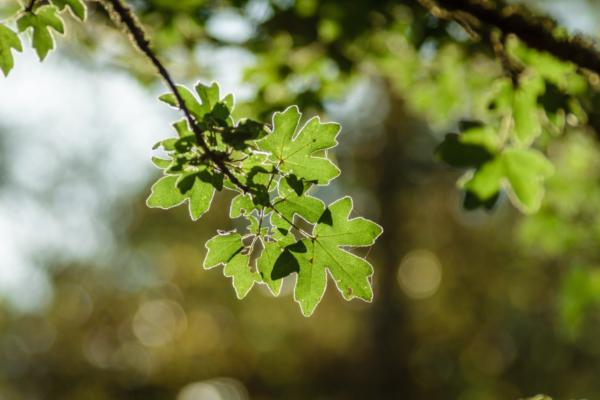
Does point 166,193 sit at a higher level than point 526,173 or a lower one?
lower

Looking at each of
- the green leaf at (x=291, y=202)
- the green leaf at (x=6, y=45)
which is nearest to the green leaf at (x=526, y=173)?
the green leaf at (x=291, y=202)

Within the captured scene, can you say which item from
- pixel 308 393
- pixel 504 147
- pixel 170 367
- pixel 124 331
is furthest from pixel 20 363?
pixel 504 147

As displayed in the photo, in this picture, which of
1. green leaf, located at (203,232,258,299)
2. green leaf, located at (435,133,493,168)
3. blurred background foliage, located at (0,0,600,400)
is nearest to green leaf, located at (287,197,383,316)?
green leaf, located at (203,232,258,299)

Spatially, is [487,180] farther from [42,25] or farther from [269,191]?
[42,25]

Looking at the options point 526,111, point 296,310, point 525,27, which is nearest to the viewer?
point 525,27

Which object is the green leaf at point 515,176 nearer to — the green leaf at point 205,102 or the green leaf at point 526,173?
Result: the green leaf at point 526,173

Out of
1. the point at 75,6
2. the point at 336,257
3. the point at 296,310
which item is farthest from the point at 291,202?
the point at 296,310
